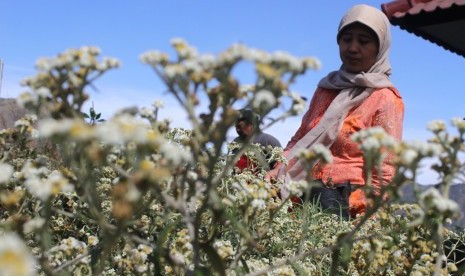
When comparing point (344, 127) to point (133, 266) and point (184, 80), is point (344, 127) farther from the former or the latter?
point (184, 80)

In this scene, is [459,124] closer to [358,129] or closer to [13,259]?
[13,259]

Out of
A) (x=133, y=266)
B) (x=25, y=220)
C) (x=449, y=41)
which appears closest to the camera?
(x=25, y=220)

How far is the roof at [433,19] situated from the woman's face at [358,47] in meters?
1.84

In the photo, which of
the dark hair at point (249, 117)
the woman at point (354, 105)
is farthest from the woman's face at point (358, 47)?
the dark hair at point (249, 117)

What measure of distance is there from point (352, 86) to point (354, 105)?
25cm

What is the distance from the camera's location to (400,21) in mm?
6891

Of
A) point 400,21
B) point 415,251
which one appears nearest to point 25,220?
point 415,251

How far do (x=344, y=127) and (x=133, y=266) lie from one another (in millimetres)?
3176

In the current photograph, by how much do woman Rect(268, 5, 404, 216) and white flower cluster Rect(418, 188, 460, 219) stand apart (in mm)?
3162

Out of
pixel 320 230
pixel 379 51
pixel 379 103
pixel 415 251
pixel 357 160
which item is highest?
pixel 379 51

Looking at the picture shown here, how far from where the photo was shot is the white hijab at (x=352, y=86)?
15.3 feet

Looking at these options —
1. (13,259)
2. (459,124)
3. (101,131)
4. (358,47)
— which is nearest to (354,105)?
(358,47)

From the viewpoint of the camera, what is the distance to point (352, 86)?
4.95m

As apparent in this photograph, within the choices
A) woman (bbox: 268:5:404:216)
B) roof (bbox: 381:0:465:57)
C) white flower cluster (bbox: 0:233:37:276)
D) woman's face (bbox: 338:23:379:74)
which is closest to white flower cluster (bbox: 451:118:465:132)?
white flower cluster (bbox: 0:233:37:276)
